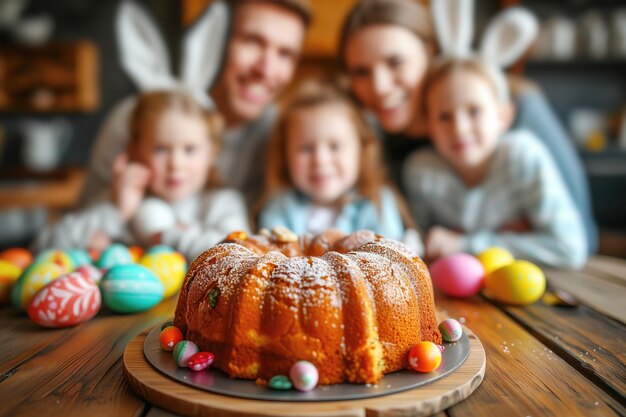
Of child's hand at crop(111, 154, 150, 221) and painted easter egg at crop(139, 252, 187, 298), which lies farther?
child's hand at crop(111, 154, 150, 221)

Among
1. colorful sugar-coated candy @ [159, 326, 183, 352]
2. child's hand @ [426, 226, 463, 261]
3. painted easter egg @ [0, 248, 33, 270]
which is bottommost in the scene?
child's hand @ [426, 226, 463, 261]

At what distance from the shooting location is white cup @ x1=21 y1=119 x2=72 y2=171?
4227 millimetres

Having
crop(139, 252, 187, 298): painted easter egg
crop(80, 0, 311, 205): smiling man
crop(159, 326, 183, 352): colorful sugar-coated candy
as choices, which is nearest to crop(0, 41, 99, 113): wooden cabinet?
crop(80, 0, 311, 205): smiling man

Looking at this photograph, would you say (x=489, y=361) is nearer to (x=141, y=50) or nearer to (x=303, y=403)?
(x=303, y=403)

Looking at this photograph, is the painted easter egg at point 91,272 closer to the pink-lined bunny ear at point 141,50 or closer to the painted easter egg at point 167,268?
the painted easter egg at point 167,268

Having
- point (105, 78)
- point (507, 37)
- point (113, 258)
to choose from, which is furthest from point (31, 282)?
point (105, 78)

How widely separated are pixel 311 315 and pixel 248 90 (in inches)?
69.9

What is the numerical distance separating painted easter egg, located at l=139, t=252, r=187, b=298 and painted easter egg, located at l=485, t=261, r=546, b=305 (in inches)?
30.2

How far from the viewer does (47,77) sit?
4.23 meters

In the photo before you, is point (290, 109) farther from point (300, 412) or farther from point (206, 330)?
point (300, 412)

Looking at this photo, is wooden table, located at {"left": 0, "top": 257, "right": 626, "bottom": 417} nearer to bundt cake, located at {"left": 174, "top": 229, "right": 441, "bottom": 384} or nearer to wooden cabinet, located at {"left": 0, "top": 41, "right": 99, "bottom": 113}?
bundt cake, located at {"left": 174, "top": 229, "right": 441, "bottom": 384}

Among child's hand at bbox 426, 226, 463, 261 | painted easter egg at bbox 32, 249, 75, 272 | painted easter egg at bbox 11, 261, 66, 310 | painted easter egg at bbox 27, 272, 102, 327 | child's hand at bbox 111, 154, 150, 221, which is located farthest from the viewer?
child's hand at bbox 111, 154, 150, 221

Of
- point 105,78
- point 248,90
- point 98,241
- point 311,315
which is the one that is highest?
point 105,78

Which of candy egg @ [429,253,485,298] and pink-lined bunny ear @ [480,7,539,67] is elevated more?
pink-lined bunny ear @ [480,7,539,67]
